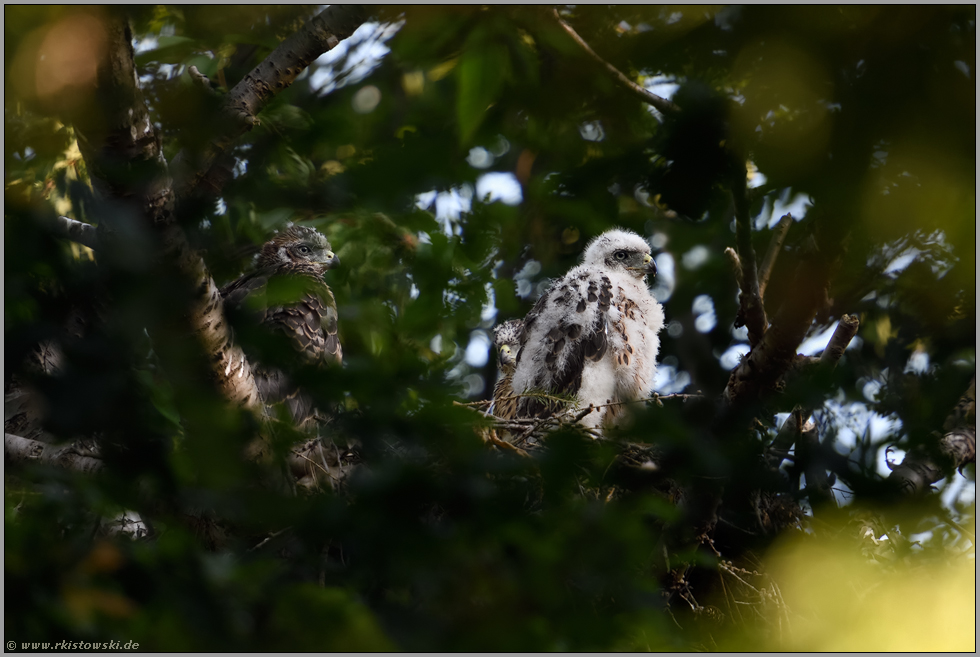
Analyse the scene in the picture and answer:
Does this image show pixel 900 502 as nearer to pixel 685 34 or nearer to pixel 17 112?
pixel 685 34

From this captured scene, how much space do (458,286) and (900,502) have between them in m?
1.15

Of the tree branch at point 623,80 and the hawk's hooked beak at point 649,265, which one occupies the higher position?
the tree branch at point 623,80

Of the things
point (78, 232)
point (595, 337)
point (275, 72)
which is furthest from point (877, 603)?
point (595, 337)

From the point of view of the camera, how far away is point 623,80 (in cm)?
112

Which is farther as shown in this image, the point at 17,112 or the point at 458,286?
the point at 458,286

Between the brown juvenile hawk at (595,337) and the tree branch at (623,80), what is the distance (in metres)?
3.04

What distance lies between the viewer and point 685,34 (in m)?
0.97

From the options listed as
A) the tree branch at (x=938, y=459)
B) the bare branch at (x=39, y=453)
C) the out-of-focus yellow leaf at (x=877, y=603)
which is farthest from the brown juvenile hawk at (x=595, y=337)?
the bare branch at (x=39, y=453)

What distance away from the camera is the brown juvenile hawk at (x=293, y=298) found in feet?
3.82

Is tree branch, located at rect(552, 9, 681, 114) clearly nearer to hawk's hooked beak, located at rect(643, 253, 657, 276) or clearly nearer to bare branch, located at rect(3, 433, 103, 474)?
bare branch, located at rect(3, 433, 103, 474)

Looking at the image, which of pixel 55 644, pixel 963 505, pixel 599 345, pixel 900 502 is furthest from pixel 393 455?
pixel 599 345

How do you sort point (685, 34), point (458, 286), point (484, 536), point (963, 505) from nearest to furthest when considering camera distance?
point (685, 34) → point (484, 536) → point (458, 286) → point (963, 505)

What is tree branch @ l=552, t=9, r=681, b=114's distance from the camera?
1.09 metres

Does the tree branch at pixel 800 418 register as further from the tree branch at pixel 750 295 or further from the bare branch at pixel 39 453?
the bare branch at pixel 39 453
